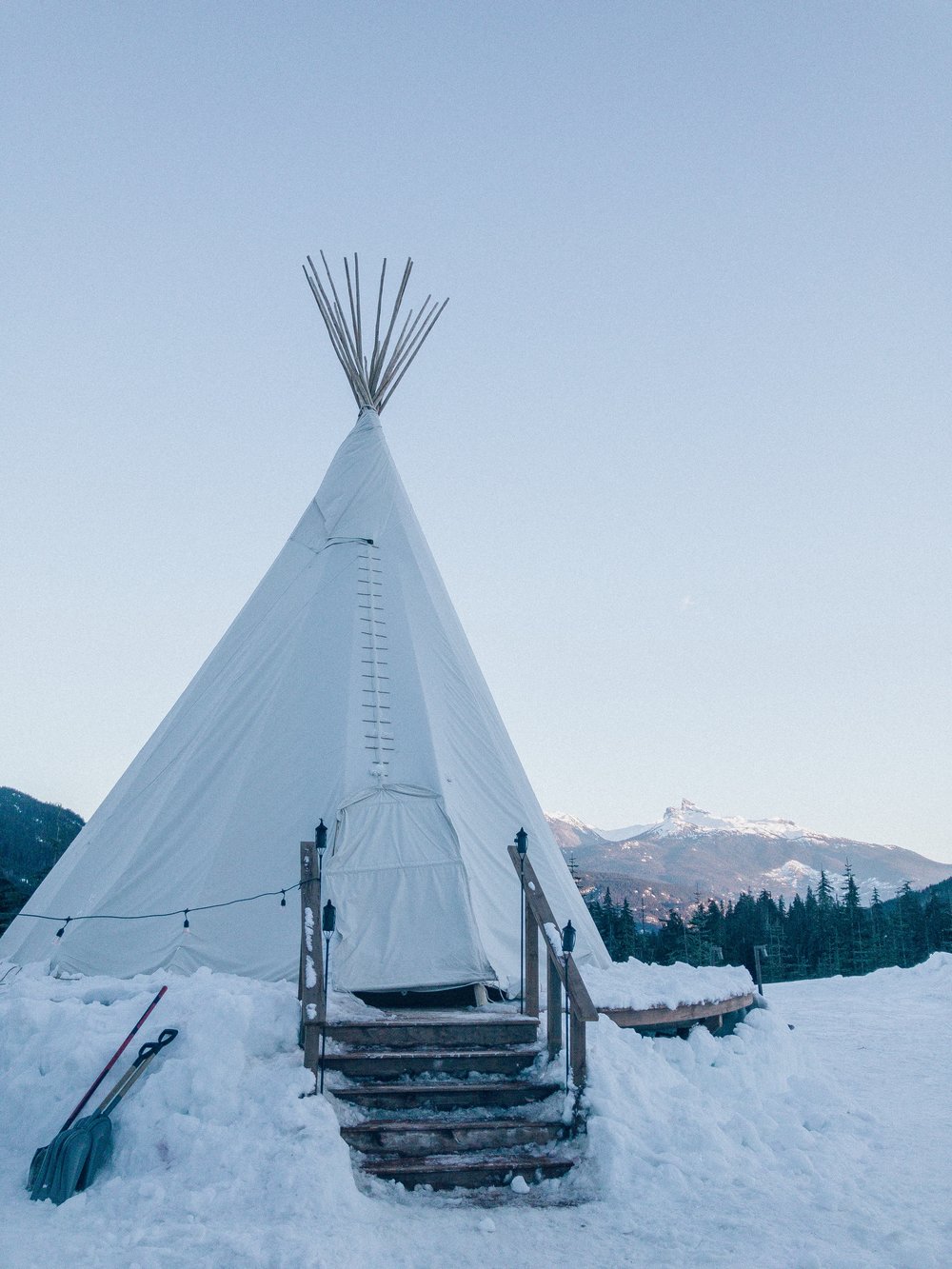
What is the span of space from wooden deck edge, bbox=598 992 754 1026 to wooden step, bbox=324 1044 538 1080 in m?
0.73

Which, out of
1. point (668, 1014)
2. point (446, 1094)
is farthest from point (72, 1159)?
point (668, 1014)

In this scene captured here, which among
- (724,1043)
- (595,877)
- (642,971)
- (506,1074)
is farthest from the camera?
(595,877)

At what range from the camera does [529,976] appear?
6.07m

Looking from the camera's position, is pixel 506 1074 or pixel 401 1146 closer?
pixel 401 1146

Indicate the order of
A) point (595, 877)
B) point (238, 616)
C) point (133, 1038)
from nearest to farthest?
point (133, 1038), point (238, 616), point (595, 877)

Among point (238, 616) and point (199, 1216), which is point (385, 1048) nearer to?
point (199, 1216)

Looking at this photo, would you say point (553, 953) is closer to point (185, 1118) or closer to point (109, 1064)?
point (185, 1118)

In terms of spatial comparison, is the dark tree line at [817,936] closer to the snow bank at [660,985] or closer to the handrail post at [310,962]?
the snow bank at [660,985]

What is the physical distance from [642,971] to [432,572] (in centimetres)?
443

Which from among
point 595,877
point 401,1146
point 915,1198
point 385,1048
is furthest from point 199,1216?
point 595,877

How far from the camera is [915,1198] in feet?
14.5

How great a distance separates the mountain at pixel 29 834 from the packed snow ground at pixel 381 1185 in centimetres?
2527

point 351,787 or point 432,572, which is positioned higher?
point 432,572

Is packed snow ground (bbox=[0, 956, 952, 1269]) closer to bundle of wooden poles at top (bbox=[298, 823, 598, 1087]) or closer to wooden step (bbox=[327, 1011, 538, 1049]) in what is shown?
bundle of wooden poles at top (bbox=[298, 823, 598, 1087])
